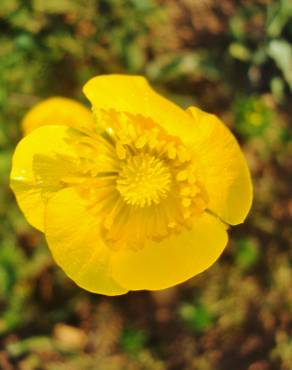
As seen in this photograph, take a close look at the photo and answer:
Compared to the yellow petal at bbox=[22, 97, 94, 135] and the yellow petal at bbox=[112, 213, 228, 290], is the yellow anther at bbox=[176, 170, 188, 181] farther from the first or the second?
the yellow petal at bbox=[22, 97, 94, 135]

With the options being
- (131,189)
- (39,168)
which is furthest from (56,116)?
(131,189)

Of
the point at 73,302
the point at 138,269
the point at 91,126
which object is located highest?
the point at 91,126

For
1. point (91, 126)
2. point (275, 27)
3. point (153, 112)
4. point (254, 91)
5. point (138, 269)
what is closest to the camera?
point (153, 112)

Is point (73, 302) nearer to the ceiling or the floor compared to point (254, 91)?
nearer to the floor

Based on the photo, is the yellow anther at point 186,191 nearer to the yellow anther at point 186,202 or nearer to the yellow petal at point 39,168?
the yellow anther at point 186,202

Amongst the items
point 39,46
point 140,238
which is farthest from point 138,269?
point 39,46

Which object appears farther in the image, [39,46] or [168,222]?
[39,46]

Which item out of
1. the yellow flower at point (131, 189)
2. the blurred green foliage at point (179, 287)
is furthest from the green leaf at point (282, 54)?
the yellow flower at point (131, 189)

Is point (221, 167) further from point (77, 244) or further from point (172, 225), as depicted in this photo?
point (77, 244)

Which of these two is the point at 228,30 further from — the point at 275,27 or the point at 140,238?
the point at 140,238
